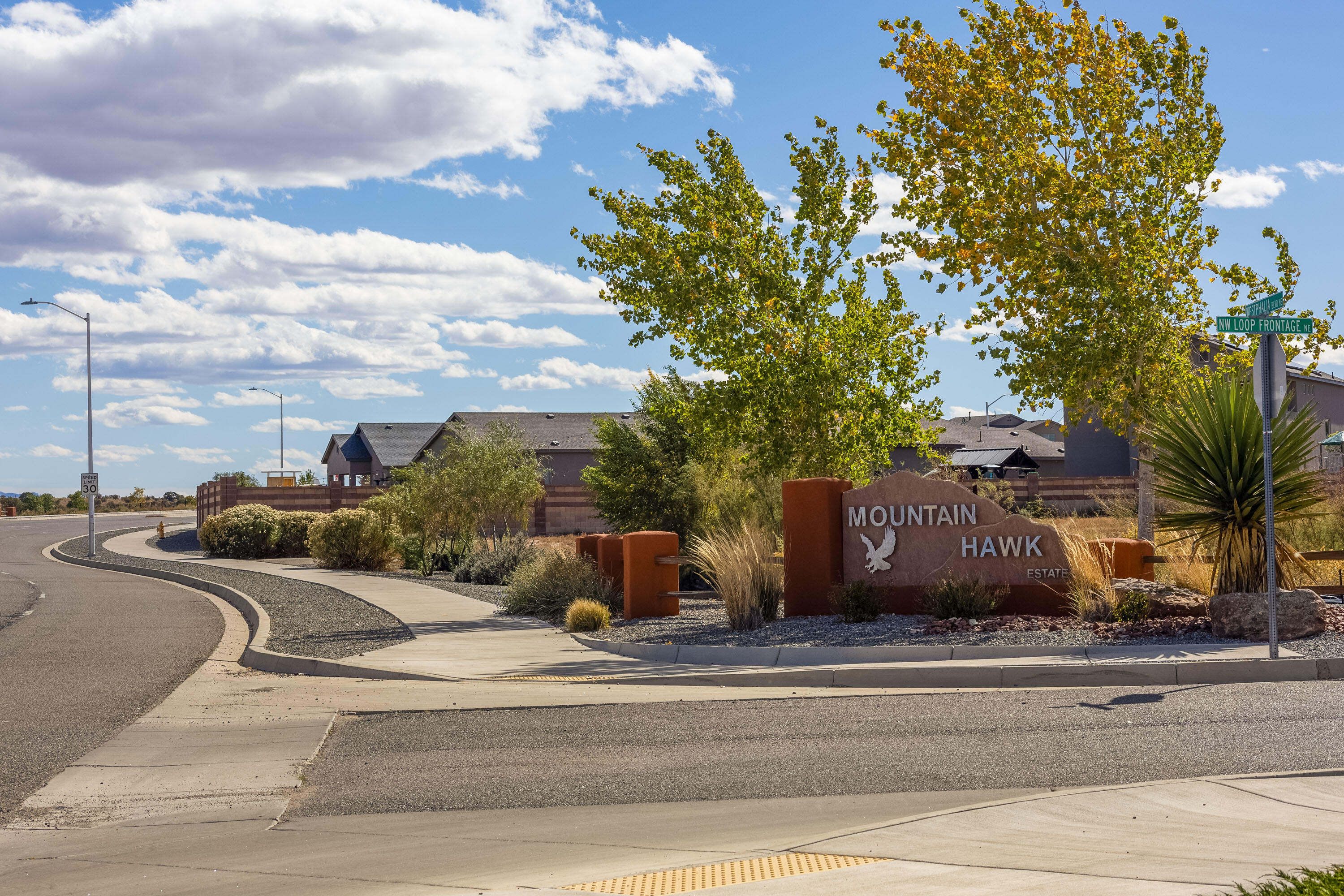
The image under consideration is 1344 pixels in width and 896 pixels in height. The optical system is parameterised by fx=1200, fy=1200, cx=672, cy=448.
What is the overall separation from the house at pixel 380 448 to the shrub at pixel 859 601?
1976 inches

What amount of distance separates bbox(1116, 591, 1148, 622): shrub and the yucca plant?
970 mm

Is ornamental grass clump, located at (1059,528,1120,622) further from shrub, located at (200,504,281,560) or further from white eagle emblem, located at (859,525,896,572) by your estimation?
shrub, located at (200,504,281,560)

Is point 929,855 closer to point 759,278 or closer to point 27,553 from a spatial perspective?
point 759,278

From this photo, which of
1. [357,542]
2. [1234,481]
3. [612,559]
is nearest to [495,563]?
[612,559]

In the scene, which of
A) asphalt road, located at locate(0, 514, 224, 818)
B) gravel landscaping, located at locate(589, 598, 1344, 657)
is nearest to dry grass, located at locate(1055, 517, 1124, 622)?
gravel landscaping, located at locate(589, 598, 1344, 657)

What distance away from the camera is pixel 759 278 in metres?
21.4

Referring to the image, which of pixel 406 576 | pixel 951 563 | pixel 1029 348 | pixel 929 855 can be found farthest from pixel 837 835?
pixel 406 576

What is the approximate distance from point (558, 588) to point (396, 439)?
53.8 m

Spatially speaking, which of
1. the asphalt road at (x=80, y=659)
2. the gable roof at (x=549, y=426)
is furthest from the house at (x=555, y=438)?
the asphalt road at (x=80, y=659)

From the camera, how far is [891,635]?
42.7 ft

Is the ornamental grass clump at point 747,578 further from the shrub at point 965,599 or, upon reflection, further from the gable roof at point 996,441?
the gable roof at point 996,441

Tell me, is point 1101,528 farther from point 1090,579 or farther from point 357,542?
point 357,542

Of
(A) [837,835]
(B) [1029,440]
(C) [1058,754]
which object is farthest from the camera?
(B) [1029,440]

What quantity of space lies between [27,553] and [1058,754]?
4189cm
